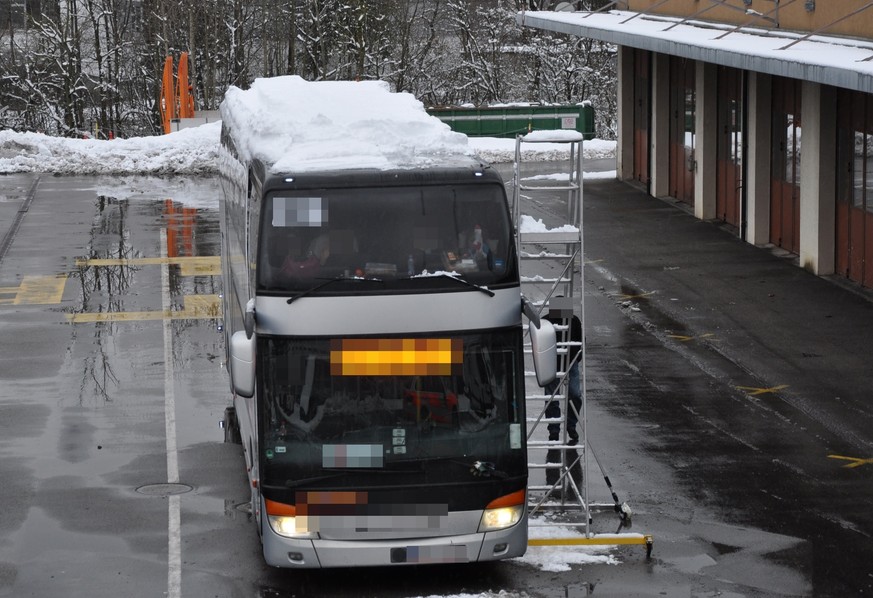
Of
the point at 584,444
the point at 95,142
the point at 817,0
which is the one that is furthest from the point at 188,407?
the point at 95,142

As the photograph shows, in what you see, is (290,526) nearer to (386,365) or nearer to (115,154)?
(386,365)

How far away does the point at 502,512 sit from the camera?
10359mm

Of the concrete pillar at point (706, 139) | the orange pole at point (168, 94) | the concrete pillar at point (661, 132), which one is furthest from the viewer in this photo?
the orange pole at point (168, 94)

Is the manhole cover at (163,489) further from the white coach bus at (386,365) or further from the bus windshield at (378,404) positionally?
the bus windshield at (378,404)

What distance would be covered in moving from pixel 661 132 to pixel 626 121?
11.8 ft

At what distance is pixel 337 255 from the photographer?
399 inches

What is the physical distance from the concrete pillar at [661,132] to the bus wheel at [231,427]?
2077cm

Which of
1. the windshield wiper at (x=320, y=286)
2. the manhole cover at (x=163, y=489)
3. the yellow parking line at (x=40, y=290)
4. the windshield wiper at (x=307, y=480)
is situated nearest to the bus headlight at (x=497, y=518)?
the windshield wiper at (x=307, y=480)

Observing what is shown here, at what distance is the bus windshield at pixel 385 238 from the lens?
10.1 m

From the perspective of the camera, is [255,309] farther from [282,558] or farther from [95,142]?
[95,142]

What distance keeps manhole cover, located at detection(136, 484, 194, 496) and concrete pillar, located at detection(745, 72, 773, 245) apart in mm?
16792

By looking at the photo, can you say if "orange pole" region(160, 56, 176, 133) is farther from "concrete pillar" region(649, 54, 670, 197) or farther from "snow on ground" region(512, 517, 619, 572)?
"snow on ground" region(512, 517, 619, 572)

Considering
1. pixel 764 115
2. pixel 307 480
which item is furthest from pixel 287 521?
pixel 764 115

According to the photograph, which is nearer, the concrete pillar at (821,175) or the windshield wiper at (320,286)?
the windshield wiper at (320,286)
